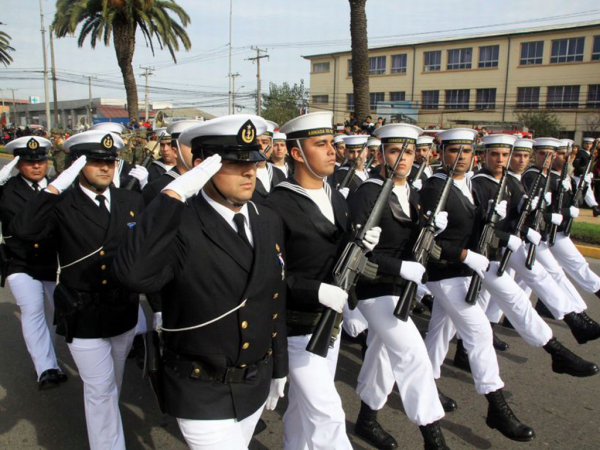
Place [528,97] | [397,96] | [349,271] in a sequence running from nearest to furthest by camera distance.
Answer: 1. [349,271]
2. [528,97]
3. [397,96]

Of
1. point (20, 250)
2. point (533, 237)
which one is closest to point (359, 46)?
point (533, 237)

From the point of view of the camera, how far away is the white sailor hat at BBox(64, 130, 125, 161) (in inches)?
133

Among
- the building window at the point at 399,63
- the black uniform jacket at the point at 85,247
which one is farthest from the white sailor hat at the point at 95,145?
the building window at the point at 399,63

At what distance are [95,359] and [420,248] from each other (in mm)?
2362

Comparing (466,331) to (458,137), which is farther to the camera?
(458,137)

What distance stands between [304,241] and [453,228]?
71.4 inches

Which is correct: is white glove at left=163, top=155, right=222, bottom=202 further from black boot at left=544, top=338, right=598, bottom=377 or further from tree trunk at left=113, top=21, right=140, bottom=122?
tree trunk at left=113, top=21, right=140, bottom=122

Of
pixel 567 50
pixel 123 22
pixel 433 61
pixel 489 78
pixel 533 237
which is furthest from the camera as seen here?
pixel 433 61

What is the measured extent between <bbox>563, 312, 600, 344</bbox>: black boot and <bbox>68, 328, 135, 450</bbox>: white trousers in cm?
427

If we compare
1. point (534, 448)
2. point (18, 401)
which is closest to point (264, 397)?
point (534, 448)

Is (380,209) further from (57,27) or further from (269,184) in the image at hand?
(57,27)

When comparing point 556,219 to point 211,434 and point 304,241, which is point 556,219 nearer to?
point 304,241

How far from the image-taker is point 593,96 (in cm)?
4072

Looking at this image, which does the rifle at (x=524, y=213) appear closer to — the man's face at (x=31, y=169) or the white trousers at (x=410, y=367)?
the white trousers at (x=410, y=367)
